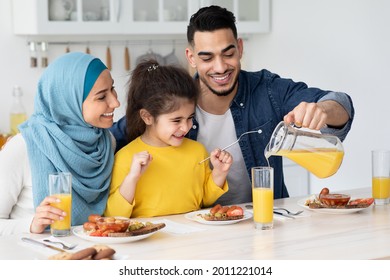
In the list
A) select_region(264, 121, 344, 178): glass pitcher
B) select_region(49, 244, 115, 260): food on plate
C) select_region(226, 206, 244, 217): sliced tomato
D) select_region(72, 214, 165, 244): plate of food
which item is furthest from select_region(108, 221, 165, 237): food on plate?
select_region(264, 121, 344, 178): glass pitcher

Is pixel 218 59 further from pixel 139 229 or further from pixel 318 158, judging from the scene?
pixel 139 229

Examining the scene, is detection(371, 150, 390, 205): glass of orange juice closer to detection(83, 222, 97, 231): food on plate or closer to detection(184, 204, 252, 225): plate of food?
detection(184, 204, 252, 225): plate of food

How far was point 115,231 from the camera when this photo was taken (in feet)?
6.48

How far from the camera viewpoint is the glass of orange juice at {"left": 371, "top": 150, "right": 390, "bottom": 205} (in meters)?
2.52

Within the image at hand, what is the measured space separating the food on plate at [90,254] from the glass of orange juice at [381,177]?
3.58 ft

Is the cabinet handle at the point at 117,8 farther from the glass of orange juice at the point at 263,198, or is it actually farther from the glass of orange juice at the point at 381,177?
the glass of orange juice at the point at 263,198

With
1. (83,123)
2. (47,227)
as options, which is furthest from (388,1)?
(47,227)

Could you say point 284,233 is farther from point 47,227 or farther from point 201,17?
point 201,17

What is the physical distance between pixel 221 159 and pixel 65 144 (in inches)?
20.5

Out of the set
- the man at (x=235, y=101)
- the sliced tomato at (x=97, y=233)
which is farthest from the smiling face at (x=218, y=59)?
the sliced tomato at (x=97, y=233)

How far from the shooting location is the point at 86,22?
403 cm

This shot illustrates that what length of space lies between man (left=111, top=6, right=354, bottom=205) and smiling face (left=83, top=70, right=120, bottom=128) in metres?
0.33

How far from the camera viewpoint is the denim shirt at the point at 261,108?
2.81 m

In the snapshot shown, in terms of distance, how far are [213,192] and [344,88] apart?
1.73m
